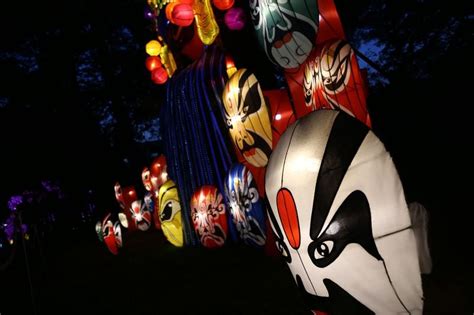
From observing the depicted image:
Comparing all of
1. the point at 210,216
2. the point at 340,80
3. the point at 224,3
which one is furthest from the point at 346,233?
the point at 210,216

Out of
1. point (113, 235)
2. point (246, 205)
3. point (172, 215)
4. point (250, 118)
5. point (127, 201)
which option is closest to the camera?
point (250, 118)

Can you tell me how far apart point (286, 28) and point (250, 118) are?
1.37 metres

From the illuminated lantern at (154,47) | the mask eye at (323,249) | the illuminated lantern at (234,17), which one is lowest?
the mask eye at (323,249)

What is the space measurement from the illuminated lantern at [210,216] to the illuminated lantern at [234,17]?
295cm

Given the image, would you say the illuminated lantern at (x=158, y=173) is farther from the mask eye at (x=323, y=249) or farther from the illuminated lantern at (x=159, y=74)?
the mask eye at (x=323, y=249)

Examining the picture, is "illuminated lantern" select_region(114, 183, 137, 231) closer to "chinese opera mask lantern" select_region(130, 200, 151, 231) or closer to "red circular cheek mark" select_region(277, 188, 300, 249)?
"chinese opera mask lantern" select_region(130, 200, 151, 231)

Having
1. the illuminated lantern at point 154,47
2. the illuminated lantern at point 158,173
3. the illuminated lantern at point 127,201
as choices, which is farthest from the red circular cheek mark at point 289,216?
the illuminated lantern at point 127,201

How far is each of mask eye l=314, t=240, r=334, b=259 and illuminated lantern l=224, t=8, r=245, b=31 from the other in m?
5.26

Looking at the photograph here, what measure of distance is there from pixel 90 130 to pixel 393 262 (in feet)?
61.8

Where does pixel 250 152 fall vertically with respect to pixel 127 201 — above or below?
below

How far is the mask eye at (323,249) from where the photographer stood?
1595mm

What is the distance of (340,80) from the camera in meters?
3.63

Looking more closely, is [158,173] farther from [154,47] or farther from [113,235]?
[154,47]

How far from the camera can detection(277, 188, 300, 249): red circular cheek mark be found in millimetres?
1746
